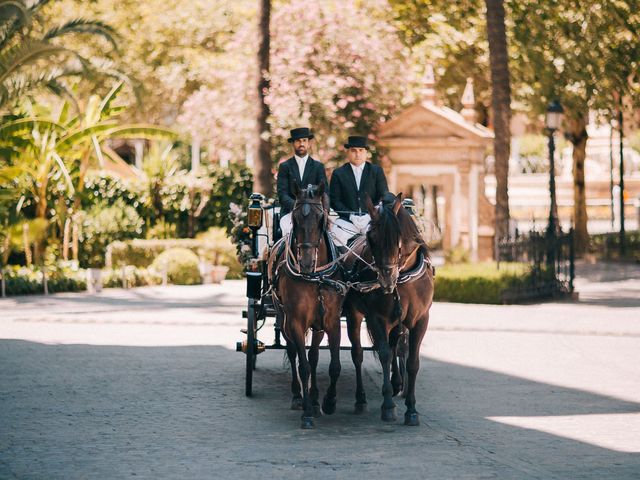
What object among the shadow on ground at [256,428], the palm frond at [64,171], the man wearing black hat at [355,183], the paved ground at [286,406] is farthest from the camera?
the palm frond at [64,171]

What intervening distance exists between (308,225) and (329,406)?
1.93 meters

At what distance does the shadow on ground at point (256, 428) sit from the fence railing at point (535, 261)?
9.45m

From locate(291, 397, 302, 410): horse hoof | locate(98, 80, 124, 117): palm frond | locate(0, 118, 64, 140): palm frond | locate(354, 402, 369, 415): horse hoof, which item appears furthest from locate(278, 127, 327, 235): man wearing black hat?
locate(98, 80, 124, 117): palm frond

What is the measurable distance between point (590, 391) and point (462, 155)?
60.1ft

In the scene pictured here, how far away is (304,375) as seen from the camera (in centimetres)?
1077

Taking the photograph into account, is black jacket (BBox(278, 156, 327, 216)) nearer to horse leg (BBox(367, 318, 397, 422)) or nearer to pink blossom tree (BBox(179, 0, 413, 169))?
horse leg (BBox(367, 318, 397, 422))

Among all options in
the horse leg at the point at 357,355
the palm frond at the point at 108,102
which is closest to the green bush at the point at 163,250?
the palm frond at the point at 108,102

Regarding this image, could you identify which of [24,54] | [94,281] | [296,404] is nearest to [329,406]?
[296,404]

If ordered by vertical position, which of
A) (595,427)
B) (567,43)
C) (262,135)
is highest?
(567,43)

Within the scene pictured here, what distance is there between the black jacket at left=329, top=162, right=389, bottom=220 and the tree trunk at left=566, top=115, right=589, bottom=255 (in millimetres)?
25832

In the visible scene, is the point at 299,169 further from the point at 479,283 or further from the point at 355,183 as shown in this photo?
the point at 479,283

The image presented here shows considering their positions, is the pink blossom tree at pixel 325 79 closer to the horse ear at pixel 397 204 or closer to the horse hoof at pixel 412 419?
the horse ear at pixel 397 204

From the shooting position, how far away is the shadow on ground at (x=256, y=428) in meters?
8.94

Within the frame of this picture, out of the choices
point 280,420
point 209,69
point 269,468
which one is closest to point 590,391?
point 280,420
